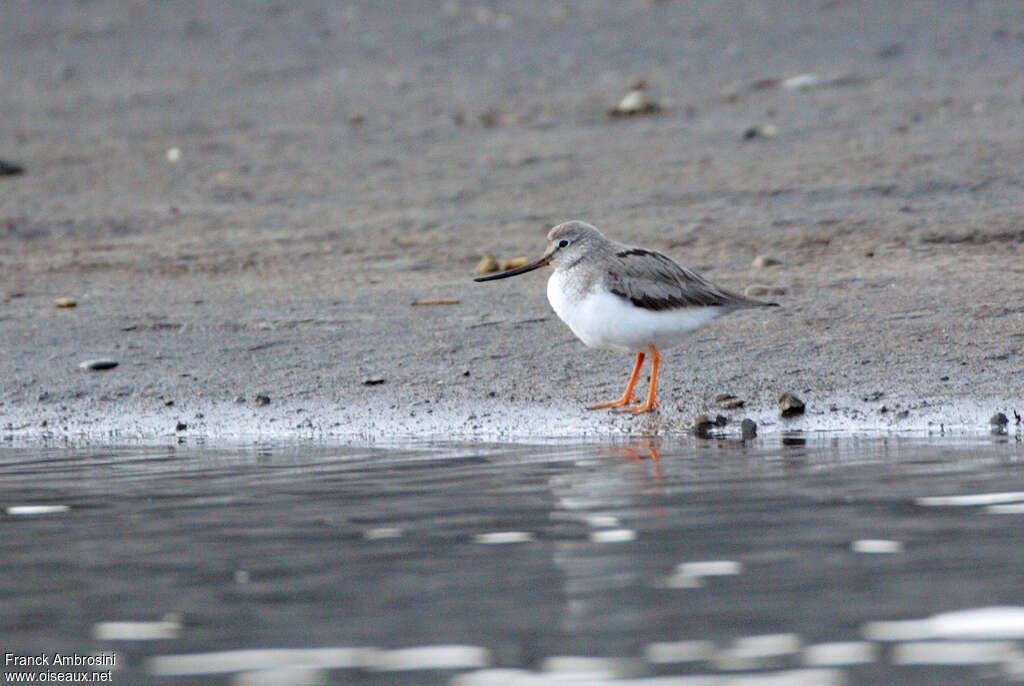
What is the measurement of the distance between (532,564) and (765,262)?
6172 mm

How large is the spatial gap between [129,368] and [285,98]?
9.65m

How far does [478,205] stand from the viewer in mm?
13422

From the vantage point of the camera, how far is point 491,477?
6.63 metres

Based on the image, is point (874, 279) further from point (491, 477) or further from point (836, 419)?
point (491, 477)

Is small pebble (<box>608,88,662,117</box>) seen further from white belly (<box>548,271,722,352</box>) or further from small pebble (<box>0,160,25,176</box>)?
white belly (<box>548,271,722,352</box>)

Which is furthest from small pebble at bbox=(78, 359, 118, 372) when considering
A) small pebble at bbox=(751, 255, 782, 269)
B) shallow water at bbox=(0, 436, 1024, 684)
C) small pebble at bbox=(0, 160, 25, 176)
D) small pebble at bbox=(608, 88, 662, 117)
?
small pebble at bbox=(608, 88, 662, 117)

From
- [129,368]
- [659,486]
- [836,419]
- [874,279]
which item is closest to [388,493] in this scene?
[659,486]

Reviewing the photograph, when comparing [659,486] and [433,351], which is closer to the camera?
[659,486]

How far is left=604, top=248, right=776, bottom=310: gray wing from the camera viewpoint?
8242mm

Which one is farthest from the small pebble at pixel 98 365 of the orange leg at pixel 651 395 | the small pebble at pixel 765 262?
the small pebble at pixel 765 262

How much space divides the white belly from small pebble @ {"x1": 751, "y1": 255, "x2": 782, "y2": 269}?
Result: 2572 mm

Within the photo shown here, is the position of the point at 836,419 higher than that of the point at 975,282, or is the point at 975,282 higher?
the point at 975,282

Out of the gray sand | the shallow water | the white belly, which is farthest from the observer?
the gray sand

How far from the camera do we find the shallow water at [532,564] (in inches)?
162
